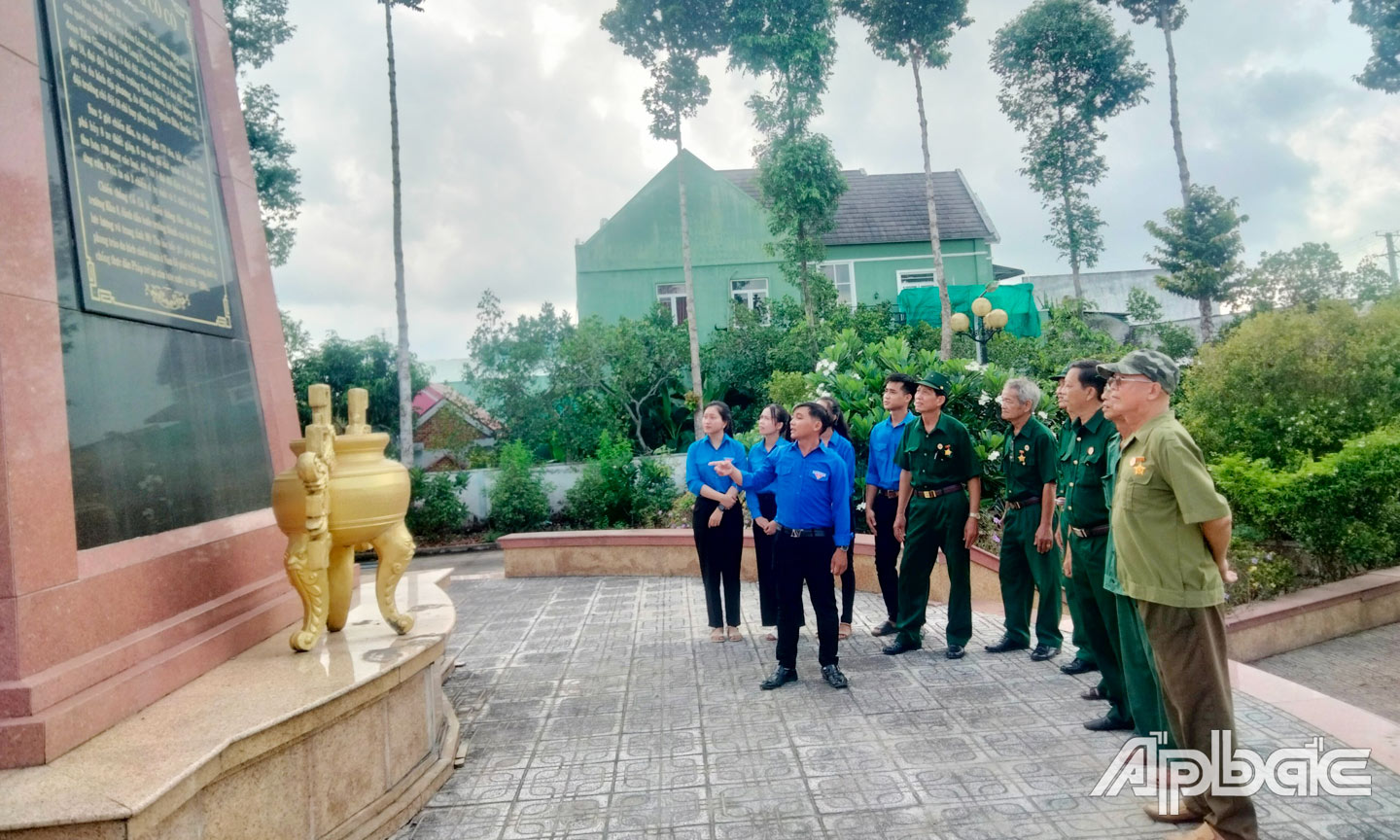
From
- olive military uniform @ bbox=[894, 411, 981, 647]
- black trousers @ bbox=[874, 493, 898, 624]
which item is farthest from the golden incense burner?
black trousers @ bbox=[874, 493, 898, 624]

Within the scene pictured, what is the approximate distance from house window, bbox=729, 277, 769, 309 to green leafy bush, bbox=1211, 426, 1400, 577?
50.4 ft

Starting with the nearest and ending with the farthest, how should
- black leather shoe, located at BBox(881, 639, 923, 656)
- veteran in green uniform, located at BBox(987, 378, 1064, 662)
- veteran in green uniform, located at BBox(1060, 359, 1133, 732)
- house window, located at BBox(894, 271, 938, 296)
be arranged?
veteran in green uniform, located at BBox(1060, 359, 1133, 732) → veteran in green uniform, located at BBox(987, 378, 1064, 662) → black leather shoe, located at BBox(881, 639, 923, 656) → house window, located at BBox(894, 271, 938, 296)

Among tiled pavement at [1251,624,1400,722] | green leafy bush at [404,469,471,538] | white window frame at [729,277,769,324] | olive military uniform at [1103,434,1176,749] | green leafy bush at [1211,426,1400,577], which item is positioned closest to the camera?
olive military uniform at [1103,434,1176,749]

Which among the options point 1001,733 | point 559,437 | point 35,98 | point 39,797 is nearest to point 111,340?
point 35,98

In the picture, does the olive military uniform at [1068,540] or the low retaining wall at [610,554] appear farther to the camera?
the low retaining wall at [610,554]

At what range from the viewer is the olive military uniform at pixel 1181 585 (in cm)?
273

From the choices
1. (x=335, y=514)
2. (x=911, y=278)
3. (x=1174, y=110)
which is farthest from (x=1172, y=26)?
(x=335, y=514)

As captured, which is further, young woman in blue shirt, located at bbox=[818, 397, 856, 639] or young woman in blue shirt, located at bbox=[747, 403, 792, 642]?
young woman in blue shirt, located at bbox=[747, 403, 792, 642]

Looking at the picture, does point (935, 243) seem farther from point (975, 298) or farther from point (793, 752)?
point (793, 752)

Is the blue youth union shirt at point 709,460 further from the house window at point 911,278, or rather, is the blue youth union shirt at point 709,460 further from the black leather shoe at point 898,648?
the house window at point 911,278

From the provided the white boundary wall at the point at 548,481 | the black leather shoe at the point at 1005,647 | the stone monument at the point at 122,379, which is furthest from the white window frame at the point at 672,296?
the stone monument at the point at 122,379

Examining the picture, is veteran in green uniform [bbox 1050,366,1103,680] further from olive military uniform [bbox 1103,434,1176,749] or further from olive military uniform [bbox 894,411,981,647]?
Result: olive military uniform [bbox 1103,434,1176,749]

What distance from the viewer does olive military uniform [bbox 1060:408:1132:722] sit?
3.88 meters

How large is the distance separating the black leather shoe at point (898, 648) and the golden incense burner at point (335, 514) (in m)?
3.08
